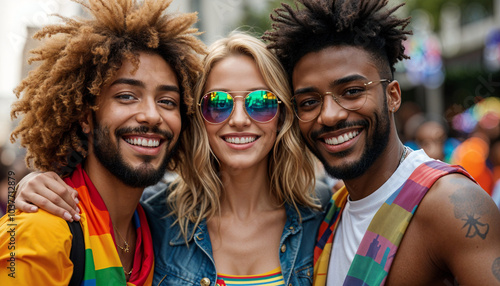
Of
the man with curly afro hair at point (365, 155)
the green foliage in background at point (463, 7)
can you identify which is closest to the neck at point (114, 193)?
the man with curly afro hair at point (365, 155)

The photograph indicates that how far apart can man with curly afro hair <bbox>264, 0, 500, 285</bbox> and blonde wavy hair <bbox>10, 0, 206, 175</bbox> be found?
838 millimetres

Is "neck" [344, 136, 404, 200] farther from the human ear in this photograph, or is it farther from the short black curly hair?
the short black curly hair

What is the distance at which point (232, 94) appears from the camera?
10.8 ft

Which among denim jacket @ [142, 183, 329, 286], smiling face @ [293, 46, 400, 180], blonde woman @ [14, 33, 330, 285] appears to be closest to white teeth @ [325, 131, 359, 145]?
smiling face @ [293, 46, 400, 180]

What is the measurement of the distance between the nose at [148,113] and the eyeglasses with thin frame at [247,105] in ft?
1.54

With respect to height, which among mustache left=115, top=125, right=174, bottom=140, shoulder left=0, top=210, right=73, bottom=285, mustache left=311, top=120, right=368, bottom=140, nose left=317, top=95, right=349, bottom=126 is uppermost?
nose left=317, top=95, right=349, bottom=126

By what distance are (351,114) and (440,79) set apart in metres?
13.4

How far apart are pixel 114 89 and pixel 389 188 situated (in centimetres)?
182

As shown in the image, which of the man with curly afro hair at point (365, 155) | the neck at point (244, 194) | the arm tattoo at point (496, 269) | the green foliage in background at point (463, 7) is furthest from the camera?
the green foliage in background at point (463, 7)

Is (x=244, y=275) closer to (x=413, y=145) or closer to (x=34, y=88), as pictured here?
(x=34, y=88)

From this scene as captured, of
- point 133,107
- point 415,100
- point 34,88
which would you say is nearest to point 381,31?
point 133,107

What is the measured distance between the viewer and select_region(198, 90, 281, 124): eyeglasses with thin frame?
3244mm

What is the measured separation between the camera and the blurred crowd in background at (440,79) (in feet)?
17.4

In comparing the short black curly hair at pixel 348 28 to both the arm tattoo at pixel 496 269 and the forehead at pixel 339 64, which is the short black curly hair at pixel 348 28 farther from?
the arm tattoo at pixel 496 269
